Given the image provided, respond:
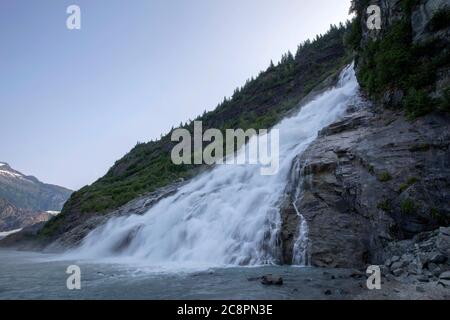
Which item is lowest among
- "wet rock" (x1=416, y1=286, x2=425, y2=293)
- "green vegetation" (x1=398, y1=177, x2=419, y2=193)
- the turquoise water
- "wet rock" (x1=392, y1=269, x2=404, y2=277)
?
the turquoise water

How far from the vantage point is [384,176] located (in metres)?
15.8

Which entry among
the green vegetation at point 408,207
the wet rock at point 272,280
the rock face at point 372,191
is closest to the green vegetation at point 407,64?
the rock face at point 372,191

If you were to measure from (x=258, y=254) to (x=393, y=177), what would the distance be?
718cm

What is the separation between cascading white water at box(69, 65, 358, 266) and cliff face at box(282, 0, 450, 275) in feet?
5.91

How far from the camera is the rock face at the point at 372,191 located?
1400cm

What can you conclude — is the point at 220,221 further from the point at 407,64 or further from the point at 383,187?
the point at 407,64

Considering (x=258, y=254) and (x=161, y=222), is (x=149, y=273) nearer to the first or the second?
(x=258, y=254)

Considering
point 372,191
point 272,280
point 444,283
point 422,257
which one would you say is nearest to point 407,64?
point 372,191

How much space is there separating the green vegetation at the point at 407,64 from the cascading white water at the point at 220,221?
5.77 metres

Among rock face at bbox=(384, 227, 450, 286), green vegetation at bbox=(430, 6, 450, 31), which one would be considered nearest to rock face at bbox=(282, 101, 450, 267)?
rock face at bbox=(384, 227, 450, 286)

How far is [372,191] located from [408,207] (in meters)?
1.96

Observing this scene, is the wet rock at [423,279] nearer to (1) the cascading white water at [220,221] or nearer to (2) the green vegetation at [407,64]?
(1) the cascading white water at [220,221]

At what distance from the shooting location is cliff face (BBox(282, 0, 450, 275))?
13641mm

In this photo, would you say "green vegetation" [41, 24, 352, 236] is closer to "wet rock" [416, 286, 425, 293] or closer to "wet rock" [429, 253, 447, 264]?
"wet rock" [429, 253, 447, 264]
